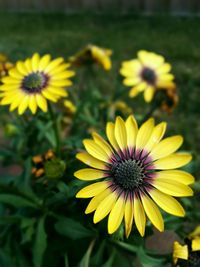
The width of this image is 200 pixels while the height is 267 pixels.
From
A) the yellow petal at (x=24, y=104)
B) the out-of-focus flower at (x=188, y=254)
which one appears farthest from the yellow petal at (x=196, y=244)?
the yellow petal at (x=24, y=104)

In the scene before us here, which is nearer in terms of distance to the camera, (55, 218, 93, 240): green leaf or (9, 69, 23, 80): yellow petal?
(55, 218, 93, 240): green leaf

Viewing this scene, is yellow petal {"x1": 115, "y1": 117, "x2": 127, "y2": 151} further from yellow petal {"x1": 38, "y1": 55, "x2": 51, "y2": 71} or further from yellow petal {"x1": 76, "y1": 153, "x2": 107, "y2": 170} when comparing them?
yellow petal {"x1": 38, "y1": 55, "x2": 51, "y2": 71}

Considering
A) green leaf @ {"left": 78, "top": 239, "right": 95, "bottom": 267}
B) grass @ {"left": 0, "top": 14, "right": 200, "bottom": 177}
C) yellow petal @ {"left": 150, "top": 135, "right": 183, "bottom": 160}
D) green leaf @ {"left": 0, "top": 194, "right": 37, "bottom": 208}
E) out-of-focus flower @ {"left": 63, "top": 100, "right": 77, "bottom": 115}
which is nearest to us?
yellow petal @ {"left": 150, "top": 135, "right": 183, "bottom": 160}

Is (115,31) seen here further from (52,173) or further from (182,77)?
(52,173)

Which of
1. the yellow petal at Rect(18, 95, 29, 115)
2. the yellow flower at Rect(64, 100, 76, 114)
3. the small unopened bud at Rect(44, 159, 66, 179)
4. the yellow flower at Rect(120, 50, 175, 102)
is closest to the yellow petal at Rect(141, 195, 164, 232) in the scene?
the small unopened bud at Rect(44, 159, 66, 179)

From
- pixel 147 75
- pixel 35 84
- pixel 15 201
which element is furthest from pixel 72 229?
pixel 147 75

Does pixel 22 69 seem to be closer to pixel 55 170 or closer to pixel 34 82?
pixel 34 82
